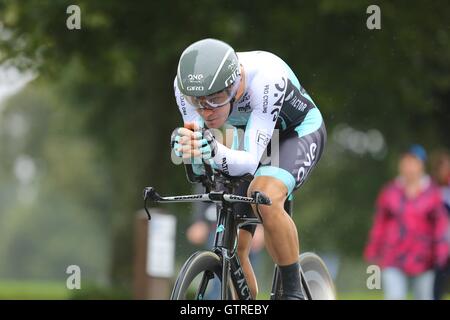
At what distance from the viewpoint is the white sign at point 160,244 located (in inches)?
409

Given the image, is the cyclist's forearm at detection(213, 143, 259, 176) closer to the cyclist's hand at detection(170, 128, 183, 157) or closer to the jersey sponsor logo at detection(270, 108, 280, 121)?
the cyclist's hand at detection(170, 128, 183, 157)

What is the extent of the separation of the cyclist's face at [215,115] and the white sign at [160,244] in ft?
16.6

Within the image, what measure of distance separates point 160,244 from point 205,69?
561 cm

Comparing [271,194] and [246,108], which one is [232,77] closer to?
[246,108]

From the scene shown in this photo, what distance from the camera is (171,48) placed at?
46.2 ft

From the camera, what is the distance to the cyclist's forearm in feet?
16.7

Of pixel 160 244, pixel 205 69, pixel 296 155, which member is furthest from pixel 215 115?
pixel 160 244

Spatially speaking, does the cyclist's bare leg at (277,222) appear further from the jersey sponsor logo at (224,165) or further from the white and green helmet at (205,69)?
the white and green helmet at (205,69)

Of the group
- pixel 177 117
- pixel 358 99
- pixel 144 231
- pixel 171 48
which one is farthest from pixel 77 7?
pixel 358 99

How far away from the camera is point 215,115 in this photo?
17.4 feet

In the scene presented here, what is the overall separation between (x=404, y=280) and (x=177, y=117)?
7.77 metres
